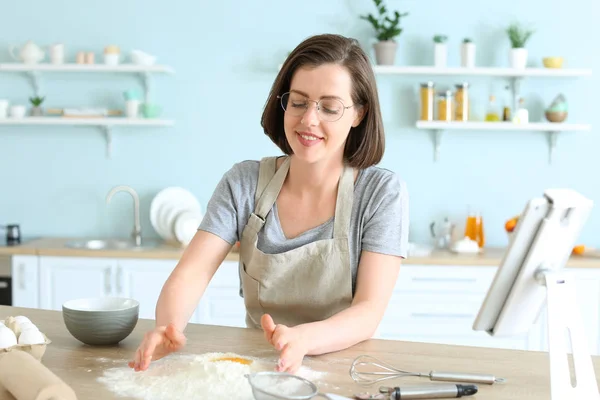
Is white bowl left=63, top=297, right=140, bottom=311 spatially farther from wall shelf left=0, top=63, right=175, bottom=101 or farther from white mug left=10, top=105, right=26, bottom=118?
white mug left=10, top=105, right=26, bottom=118

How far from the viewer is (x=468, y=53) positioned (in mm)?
3887

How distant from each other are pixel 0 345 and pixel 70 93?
290 cm

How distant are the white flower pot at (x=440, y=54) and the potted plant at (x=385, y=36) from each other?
0.70 ft

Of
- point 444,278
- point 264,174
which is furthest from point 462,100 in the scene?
point 264,174

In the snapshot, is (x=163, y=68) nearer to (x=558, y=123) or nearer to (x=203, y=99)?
(x=203, y=99)

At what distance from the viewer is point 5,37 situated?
4.12 m

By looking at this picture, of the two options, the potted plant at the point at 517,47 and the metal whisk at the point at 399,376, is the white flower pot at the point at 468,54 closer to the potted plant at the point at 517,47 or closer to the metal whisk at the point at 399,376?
the potted plant at the point at 517,47

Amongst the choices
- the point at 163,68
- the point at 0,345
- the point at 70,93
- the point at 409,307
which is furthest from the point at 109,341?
the point at 70,93

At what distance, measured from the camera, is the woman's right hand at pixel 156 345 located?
1.44 m

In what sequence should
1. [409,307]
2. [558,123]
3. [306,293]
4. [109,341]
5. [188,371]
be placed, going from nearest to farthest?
[188,371]
[109,341]
[306,293]
[409,307]
[558,123]

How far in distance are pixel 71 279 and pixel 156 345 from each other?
238 cm

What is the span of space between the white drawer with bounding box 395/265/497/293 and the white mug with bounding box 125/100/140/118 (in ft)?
5.41

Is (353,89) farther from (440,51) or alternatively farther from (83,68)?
(83,68)

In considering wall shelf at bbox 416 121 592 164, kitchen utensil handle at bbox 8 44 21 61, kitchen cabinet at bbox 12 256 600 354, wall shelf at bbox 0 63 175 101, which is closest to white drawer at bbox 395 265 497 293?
kitchen cabinet at bbox 12 256 600 354
